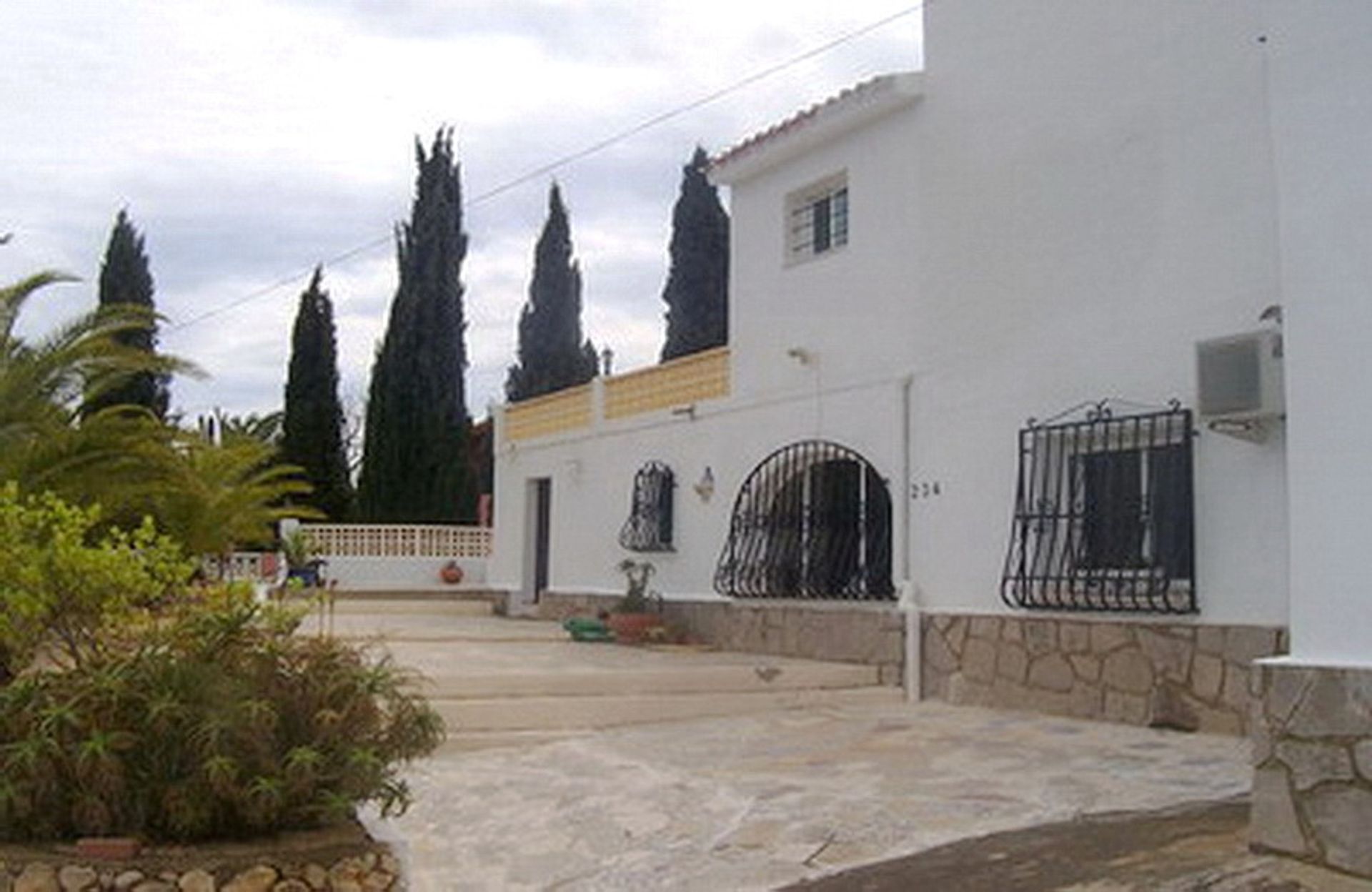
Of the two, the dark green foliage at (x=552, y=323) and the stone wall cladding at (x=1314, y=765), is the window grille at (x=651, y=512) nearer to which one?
the stone wall cladding at (x=1314, y=765)

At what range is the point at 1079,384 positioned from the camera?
414 inches

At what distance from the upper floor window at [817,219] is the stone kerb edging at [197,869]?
9.12 meters

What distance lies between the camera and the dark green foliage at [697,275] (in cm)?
2669

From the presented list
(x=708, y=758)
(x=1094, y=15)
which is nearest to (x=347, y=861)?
(x=708, y=758)

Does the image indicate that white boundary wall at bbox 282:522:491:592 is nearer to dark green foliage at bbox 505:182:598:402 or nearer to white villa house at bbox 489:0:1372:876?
dark green foliage at bbox 505:182:598:402

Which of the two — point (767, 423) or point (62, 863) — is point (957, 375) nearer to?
point (767, 423)

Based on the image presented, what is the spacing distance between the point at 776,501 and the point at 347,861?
9.14 metres

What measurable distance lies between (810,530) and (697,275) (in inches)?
554

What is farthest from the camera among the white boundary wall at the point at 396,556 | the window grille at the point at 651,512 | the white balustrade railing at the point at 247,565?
the white boundary wall at the point at 396,556

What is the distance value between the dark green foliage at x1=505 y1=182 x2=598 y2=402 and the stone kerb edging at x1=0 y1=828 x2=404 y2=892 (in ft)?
82.6

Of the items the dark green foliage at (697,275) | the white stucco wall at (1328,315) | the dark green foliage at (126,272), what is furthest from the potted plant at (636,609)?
the dark green foliage at (126,272)

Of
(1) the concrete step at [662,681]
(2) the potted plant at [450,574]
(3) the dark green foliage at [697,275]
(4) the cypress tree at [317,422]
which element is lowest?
(1) the concrete step at [662,681]

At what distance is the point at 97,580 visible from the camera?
238 inches

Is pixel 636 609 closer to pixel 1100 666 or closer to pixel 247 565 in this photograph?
pixel 1100 666
